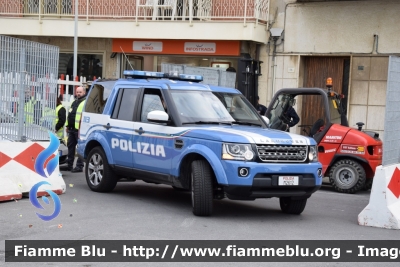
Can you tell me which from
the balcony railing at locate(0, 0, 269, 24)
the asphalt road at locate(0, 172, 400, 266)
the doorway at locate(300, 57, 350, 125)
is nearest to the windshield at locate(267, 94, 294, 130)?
the asphalt road at locate(0, 172, 400, 266)

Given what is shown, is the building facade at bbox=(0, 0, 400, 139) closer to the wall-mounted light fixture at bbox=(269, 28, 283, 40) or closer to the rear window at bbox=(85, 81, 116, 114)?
the wall-mounted light fixture at bbox=(269, 28, 283, 40)

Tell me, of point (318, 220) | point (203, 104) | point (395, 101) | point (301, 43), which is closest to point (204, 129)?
point (203, 104)

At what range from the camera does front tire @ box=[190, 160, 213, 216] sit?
393 inches

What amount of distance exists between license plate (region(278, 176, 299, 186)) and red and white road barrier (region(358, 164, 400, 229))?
1.05 m

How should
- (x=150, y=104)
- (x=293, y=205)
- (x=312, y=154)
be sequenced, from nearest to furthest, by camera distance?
(x=312, y=154) → (x=293, y=205) → (x=150, y=104)

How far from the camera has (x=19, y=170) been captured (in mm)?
11367

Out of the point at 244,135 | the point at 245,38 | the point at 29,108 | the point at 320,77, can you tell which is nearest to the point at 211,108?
the point at 244,135

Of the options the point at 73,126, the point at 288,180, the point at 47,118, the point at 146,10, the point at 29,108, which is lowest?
the point at 288,180

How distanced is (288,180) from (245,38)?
13989 millimetres

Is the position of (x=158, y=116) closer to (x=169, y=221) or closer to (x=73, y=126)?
(x=169, y=221)

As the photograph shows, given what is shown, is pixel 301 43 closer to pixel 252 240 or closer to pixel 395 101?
pixel 395 101

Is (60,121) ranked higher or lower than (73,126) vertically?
higher

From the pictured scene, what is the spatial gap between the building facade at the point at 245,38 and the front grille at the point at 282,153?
34.2ft

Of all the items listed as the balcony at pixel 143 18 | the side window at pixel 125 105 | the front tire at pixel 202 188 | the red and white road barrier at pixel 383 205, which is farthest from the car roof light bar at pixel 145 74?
the balcony at pixel 143 18
